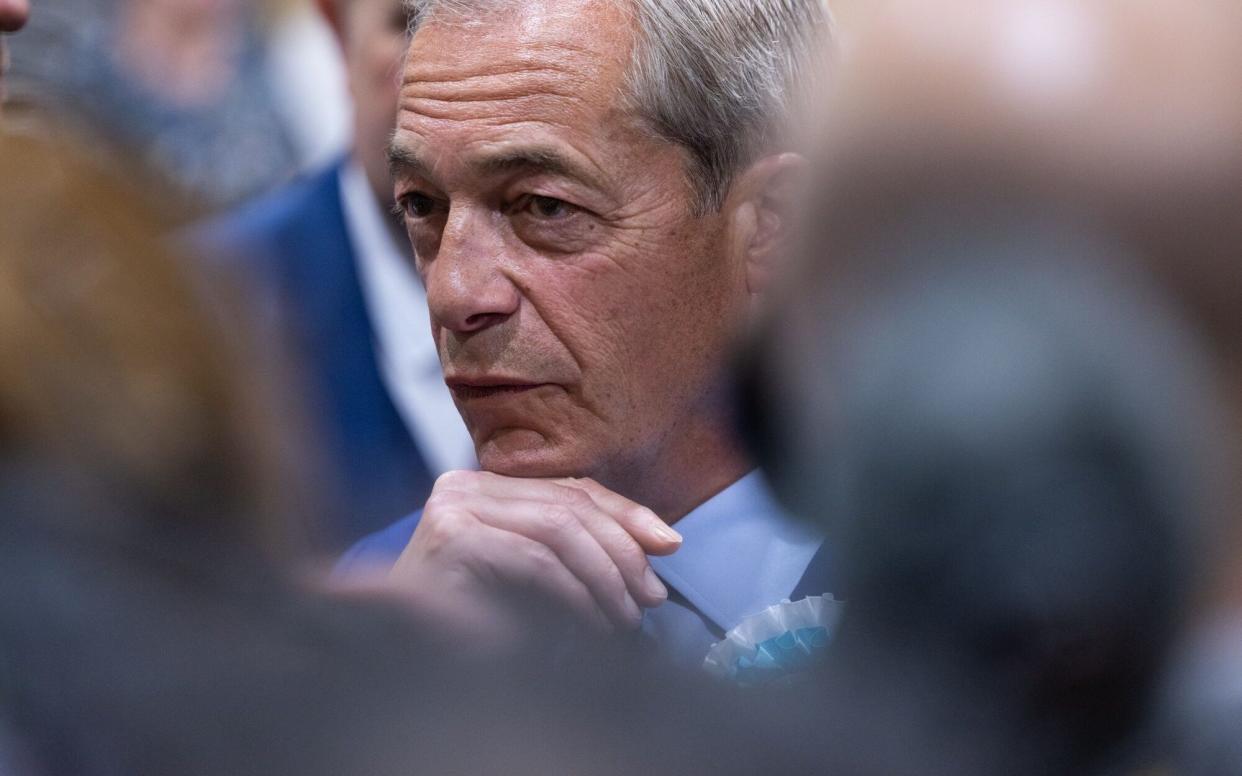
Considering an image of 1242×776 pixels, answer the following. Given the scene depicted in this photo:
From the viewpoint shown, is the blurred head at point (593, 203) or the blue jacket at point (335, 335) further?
the blue jacket at point (335, 335)

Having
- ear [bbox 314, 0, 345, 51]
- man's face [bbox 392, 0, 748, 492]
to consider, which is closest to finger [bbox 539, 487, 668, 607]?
man's face [bbox 392, 0, 748, 492]

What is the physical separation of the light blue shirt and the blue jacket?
2.58ft

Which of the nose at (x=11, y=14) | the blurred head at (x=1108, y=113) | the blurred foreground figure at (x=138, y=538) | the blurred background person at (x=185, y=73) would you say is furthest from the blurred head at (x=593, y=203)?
the blurred background person at (x=185, y=73)

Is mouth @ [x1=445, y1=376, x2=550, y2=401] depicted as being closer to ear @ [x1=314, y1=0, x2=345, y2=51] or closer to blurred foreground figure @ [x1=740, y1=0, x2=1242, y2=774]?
blurred foreground figure @ [x1=740, y1=0, x2=1242, y2=774]

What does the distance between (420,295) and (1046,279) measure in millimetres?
2610

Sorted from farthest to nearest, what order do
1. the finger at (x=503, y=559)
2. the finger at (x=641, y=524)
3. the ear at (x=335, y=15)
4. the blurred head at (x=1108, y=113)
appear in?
the ear at (x=335, y=15), the finger at (x=641, y=524), the finger at (x=503, y=559), the blurred head at (x=1108, y=113)

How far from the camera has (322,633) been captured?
43.9 inches

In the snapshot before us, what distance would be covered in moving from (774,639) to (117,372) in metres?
1.13

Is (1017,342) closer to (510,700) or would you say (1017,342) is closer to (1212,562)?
(1212,562)

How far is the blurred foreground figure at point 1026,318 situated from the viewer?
0.95m

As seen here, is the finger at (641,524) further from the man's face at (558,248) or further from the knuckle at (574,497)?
the man's face at (558,248)

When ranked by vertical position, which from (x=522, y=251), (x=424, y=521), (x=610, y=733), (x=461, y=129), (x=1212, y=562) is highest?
(x=461, y=129)

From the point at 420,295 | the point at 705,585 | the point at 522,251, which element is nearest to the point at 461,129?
the point at 522,251

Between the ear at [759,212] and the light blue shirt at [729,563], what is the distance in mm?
333
